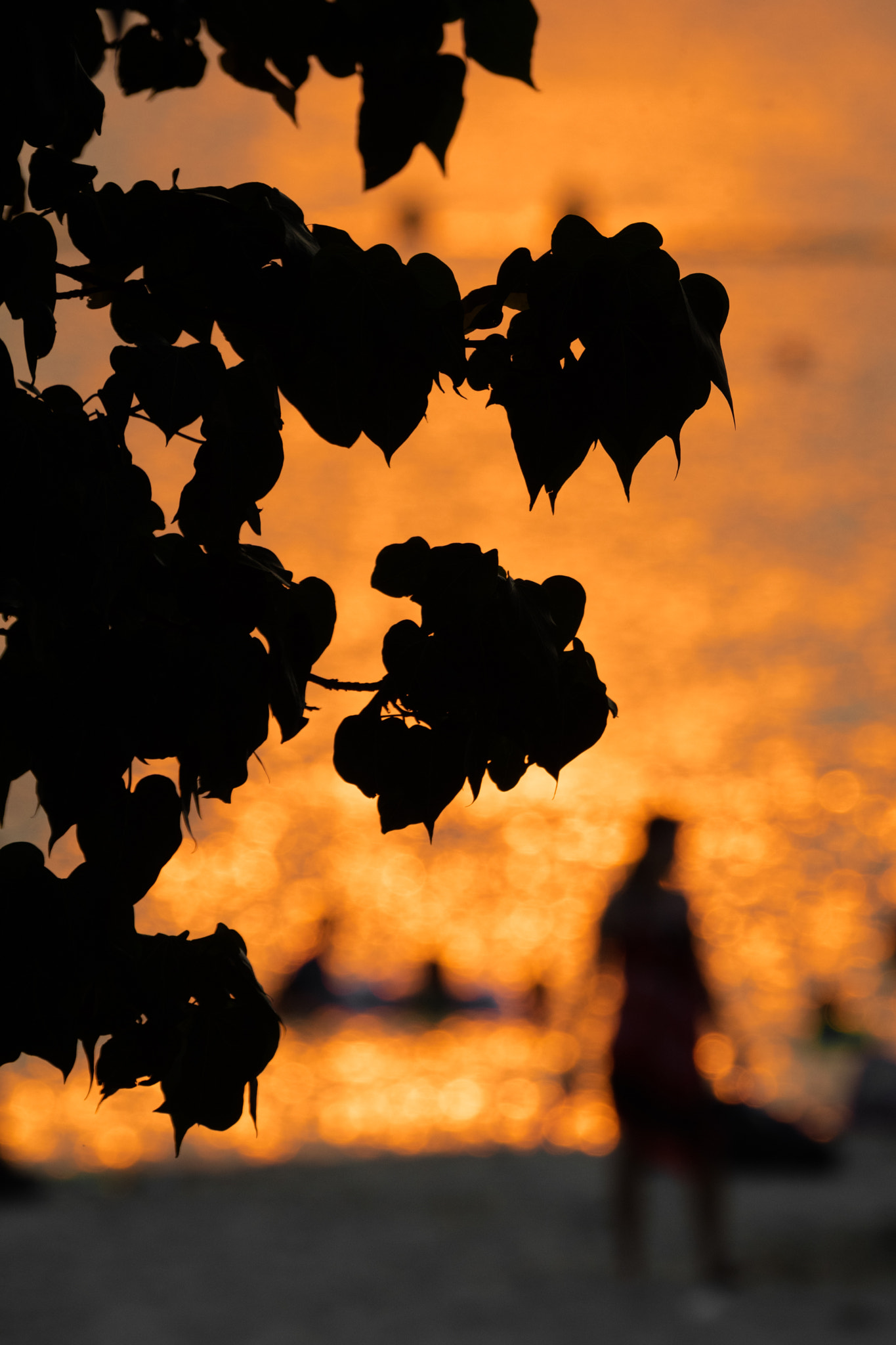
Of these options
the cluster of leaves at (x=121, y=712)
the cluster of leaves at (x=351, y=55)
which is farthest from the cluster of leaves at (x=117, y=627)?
the cluster of leaves at (x=351, y=55)

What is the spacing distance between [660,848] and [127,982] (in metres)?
3.87

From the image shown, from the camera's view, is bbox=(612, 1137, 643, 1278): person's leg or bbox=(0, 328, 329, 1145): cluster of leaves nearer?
bbox=(0, 328, 329, 1145): cluster of leaves

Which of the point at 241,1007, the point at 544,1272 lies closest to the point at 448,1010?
the point at 544,1272

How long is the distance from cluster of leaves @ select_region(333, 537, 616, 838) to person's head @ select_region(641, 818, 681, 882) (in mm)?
3730

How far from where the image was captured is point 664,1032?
4.94m

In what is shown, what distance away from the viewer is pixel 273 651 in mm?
1291

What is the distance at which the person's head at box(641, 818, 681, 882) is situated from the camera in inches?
195

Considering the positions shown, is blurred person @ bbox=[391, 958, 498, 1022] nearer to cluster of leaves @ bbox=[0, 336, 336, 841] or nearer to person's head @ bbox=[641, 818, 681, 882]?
person's head @ bbox=[641, 818, 681, 882]

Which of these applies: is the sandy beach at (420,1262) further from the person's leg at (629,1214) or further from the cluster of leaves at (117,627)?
the cluster of leaves at (117,627)

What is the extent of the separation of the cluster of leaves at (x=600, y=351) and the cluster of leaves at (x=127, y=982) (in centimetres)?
52

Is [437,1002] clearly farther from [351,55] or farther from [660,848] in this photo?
[351,55]

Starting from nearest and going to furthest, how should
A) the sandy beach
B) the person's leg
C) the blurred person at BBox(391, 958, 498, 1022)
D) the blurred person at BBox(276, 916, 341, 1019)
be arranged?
the sandy beach → the person's leg → the blurred person at BBox(276, 916, 341, 1019) → the blurred person at BBox(391, 958, 498, 1022)

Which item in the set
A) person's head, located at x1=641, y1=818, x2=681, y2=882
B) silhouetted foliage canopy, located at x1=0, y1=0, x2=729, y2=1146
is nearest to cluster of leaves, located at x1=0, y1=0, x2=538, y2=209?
silhouetted foliage canopy, located at x1=0, y1=0, x2=729, y2=1146

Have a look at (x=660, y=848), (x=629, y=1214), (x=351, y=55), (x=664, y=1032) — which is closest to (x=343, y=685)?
(x=351, y=55)
